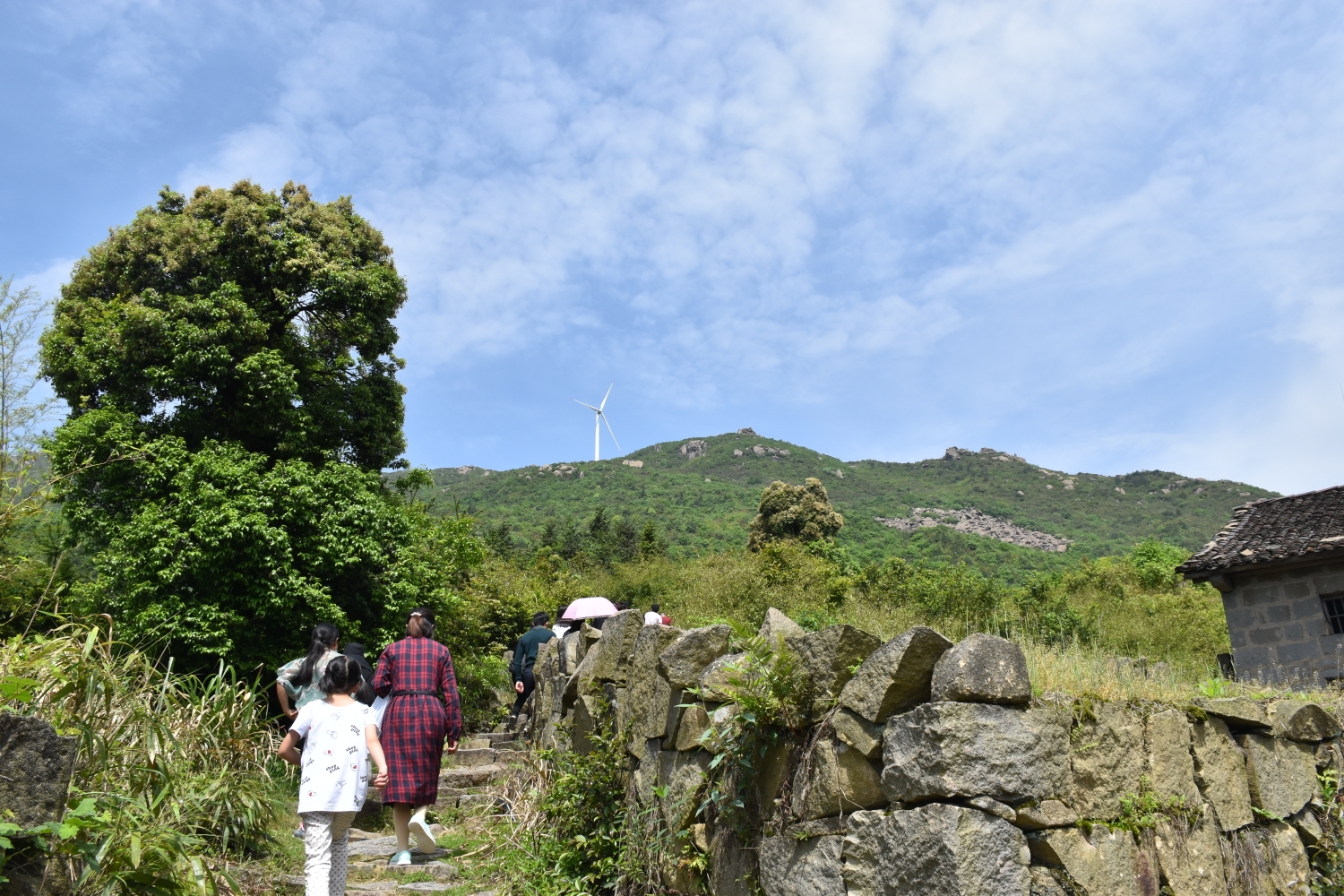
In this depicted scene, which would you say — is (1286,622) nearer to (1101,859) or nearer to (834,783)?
(1101,859)

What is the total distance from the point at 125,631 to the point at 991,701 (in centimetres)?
1050

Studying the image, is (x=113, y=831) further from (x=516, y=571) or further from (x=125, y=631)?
(x=516, y=571)

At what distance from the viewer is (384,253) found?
50.3 ft

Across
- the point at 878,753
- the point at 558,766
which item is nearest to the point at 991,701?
the point at 878,753

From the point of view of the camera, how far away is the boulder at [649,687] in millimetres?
5430

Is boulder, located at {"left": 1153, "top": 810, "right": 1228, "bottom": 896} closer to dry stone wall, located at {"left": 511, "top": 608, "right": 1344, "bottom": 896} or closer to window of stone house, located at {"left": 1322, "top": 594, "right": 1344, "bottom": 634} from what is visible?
dry stone wall, located at {"left": 511, "top": 608, "right": 1344, "bottom": 896}

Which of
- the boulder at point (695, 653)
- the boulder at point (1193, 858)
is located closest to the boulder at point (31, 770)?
the boulder at point (695, 653)

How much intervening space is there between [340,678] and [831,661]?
3128 mm

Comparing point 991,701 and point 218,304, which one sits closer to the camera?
point 991,701

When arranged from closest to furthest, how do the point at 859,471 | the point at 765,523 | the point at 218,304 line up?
the point at 218,304 < the point at 765,523 < the point at 859,471

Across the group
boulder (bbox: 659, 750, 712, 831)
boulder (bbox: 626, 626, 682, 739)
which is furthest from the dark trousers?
boulder (bbox: 659, 750, 712, 831)

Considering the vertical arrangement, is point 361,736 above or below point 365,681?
below

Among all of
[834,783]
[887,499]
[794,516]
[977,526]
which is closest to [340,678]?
[834,783]

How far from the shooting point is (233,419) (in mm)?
12805
